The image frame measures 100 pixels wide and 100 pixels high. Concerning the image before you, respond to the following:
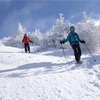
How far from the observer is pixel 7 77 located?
9.52 metres

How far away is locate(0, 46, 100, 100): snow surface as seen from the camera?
7.38 m

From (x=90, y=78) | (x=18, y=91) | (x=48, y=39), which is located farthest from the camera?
(x=48, y=39)

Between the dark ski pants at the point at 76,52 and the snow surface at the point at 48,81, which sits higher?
the dark ski pants at the point at 76,52

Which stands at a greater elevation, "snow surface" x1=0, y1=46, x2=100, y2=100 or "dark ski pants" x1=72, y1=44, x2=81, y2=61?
"dark ski pants" x1=72, y1=44, x2=81, y2=61

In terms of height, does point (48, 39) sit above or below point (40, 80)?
above

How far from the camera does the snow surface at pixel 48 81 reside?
738 cm

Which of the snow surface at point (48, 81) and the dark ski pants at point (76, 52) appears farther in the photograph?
the dark ski pants at point (76, 52)

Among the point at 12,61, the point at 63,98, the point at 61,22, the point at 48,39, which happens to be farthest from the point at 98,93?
the point at 61,22

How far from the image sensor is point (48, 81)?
8.70 m

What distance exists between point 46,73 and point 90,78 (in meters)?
2.06

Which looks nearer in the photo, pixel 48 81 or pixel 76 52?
pixel 48 81

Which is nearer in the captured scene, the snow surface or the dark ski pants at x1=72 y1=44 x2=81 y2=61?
the snow surface

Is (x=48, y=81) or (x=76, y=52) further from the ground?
(x=76, y=52)

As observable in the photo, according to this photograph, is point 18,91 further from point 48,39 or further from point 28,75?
point 48,39
